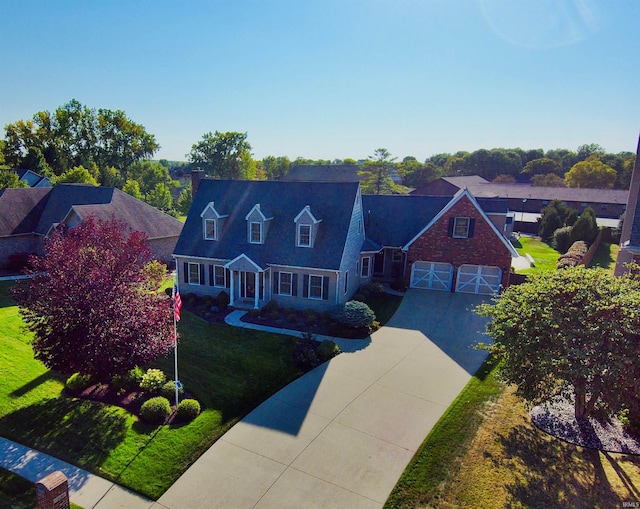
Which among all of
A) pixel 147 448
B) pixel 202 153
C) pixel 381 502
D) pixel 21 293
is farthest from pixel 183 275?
pixel 202 153

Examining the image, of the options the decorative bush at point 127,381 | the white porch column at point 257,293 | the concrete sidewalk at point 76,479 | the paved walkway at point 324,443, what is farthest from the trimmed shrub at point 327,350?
the concrete sidewalk at point 76,479

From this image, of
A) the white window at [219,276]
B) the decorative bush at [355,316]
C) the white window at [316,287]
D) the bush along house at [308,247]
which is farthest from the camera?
the white window at [219,276]

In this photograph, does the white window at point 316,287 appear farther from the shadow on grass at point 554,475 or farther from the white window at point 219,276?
the shadow on grass at point 554,475

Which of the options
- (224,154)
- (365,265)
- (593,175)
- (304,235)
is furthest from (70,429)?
(593,175)

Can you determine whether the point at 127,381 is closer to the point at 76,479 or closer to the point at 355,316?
the point at 76,479

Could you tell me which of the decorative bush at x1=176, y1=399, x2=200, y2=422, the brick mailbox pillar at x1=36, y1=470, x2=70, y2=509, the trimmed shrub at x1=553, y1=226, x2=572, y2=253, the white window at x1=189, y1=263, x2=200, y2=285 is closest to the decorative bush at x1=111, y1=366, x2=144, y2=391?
the decorative bush at x1=176, y1=399, x2=200, y2=422

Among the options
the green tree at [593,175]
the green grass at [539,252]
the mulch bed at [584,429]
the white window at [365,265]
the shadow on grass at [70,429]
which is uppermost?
the green tree at [593,175]

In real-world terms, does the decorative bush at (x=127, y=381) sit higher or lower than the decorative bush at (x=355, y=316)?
lower

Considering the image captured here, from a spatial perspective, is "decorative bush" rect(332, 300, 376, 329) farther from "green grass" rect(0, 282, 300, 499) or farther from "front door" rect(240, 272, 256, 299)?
"front door" rect(240, 272, 256, 299)
